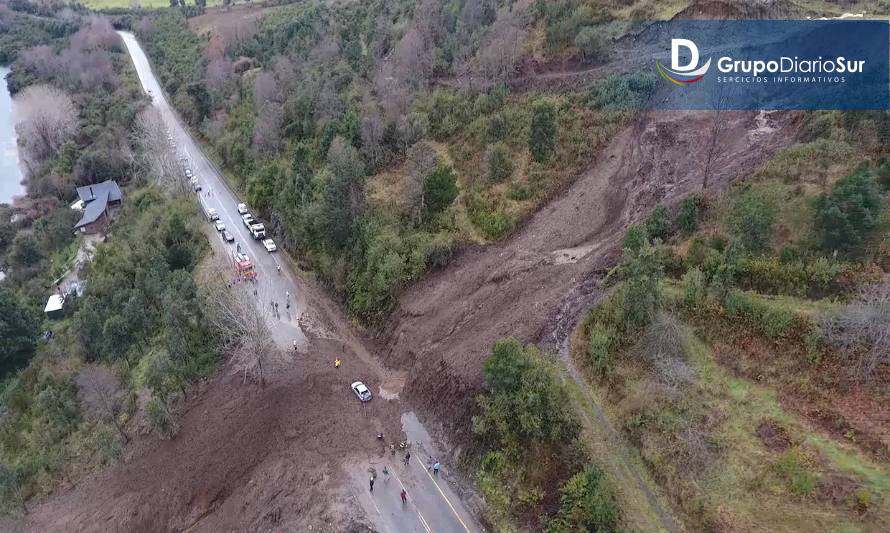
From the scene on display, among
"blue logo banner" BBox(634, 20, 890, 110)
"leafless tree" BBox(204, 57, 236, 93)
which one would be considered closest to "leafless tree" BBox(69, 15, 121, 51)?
"leafless tree" BBox(204, 57, 236, 93)

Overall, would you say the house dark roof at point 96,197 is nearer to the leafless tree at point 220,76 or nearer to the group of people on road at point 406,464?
the leafless tree at point 220,76

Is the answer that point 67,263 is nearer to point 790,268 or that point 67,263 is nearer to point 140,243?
point 140,243

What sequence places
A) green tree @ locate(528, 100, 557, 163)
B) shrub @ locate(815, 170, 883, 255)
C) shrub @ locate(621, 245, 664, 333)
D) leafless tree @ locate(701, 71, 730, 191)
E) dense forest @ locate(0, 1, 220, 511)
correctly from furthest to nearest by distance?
green tree @ locate(528, 100, 557, 163)
dense forest @ locate(0, 1, 220, 511)
leafless tree @ locate(701, 71, 730, 191)
shrub @ locate(621, 245, 664, 333)
shrub @ locate(815, 170, 883, 255)

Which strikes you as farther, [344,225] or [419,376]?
[344,225]

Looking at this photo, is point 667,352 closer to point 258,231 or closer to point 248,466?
point 248,466

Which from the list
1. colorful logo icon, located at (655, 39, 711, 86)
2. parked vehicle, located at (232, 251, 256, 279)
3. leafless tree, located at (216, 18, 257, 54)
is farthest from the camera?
leafless tree, located at (216, 18, 257, 54)

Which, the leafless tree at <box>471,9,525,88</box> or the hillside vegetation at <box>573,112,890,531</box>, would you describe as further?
the leafless tree at <box>471,9,525,88</box>

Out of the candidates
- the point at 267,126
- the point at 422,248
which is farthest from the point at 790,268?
the point at 267,126

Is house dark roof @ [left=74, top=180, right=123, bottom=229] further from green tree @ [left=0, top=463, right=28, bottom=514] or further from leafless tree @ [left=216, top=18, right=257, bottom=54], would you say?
green tree @ [left=0, top=463, right=28, bottom=514]
